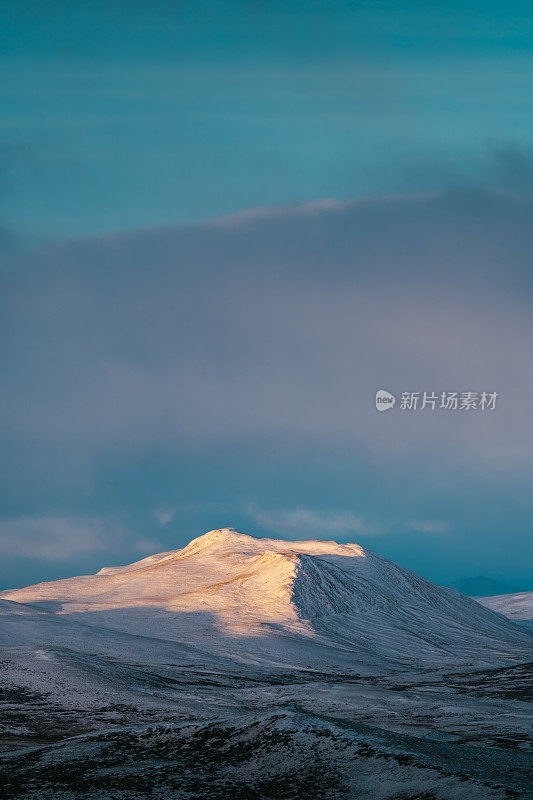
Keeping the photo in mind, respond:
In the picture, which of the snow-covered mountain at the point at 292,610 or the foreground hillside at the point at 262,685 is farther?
the snow-covered mountain at the point at 292,610

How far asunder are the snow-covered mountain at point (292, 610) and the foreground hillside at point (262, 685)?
599 mm

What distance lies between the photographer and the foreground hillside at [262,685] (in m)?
15.2

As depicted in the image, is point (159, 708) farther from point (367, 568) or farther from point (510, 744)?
point (367, 568)

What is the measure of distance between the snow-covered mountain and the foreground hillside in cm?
60

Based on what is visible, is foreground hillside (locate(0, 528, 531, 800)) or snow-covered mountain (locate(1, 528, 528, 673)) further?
snow-covered mountain (locate(1, 528, 528, 673))

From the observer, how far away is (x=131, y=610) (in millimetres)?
131250

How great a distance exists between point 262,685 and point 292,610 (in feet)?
199

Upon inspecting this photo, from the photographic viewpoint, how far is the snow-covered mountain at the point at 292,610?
108 meters

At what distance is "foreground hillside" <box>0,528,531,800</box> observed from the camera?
1516 cm

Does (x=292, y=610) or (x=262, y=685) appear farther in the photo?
(x=292, y=610)

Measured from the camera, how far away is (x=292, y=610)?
5187 inches

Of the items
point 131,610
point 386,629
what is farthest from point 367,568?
point 131,610

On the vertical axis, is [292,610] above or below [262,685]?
above

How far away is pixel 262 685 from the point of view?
237 feet
